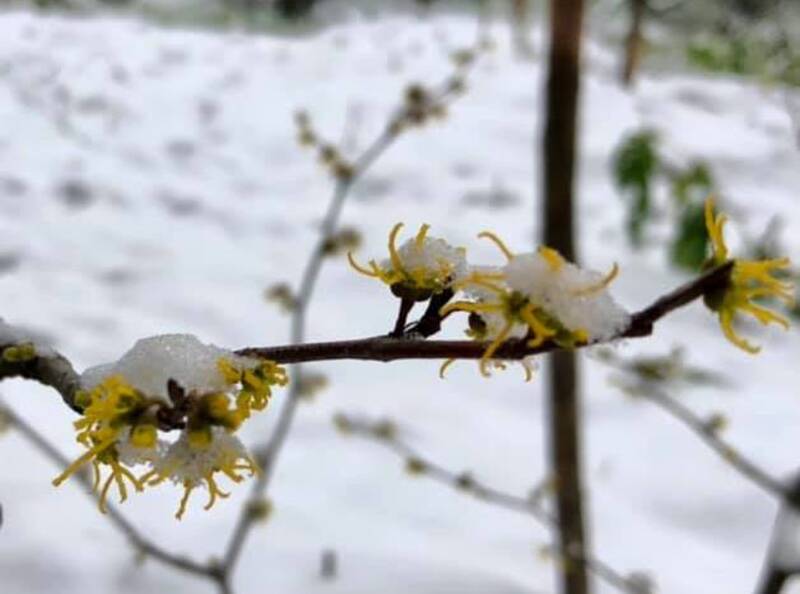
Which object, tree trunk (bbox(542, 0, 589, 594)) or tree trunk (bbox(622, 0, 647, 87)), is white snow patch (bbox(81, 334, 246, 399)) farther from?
tree trunk (bbox(622, 0, 647, 87))

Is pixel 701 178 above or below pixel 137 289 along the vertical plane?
above

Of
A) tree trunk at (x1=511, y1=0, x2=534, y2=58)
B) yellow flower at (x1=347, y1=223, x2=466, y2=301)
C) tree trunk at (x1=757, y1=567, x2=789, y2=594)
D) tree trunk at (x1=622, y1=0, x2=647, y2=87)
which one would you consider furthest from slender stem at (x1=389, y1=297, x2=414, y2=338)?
tree trunk at (x1=511, y1=0, x2=534, y2=58)

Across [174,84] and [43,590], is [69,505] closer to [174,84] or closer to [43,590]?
[43,590]

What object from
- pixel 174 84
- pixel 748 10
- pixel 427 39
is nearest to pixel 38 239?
pixel 174 84

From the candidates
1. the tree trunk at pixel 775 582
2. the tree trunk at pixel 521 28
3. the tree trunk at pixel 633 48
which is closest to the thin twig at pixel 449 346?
the tree trunk at pixel 775 582

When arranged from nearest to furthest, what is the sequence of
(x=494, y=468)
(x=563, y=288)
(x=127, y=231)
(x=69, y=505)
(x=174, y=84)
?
(x=563, y=288) → (x=69, y=505) → (x=494, y=468) → (x=127, y=231) → (x=174, y=84)

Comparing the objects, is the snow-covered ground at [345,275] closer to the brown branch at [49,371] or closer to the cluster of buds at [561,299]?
the brown branch at [49,371]

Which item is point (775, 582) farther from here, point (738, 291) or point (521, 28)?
point (521, 28)
